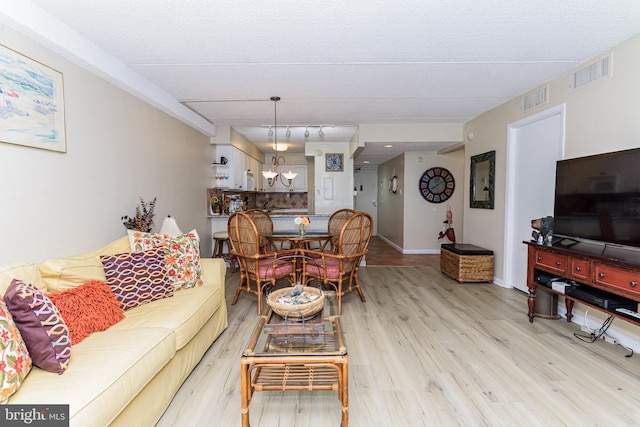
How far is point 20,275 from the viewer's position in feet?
5.36

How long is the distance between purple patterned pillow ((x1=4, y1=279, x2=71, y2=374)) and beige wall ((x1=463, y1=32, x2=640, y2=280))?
3.94 metres

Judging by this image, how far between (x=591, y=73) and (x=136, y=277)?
4.24 m

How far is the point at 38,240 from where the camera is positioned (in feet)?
6.58

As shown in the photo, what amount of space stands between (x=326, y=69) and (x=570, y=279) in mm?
2866

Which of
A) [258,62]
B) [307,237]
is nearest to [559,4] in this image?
[258,62]

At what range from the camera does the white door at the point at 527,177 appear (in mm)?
3271

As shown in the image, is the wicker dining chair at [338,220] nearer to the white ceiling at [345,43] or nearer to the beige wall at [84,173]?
the white ceiling at [345,43]

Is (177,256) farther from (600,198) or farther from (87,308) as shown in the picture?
(600,198)

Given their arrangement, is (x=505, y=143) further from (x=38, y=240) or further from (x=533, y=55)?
(x=38, y=240)

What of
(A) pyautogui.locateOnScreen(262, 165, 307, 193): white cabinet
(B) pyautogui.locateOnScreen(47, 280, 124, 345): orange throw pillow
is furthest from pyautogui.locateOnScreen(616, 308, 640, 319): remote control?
→ (A) pyautogui.locateOnScreen(262, 165, 307, 193): white cabinet

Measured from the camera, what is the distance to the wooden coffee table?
1.49 metres

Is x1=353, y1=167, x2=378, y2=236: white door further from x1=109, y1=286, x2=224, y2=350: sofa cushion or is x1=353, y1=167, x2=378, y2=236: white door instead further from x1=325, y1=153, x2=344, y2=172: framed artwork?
x1=109, y1=286, x2=224, y2=350: sofa cushion

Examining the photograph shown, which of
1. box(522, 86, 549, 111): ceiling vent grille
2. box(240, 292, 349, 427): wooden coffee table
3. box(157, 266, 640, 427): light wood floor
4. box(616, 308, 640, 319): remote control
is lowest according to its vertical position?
box(157, 266, 640, 427): light wood floor

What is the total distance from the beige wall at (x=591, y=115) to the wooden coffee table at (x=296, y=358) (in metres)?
2.80
